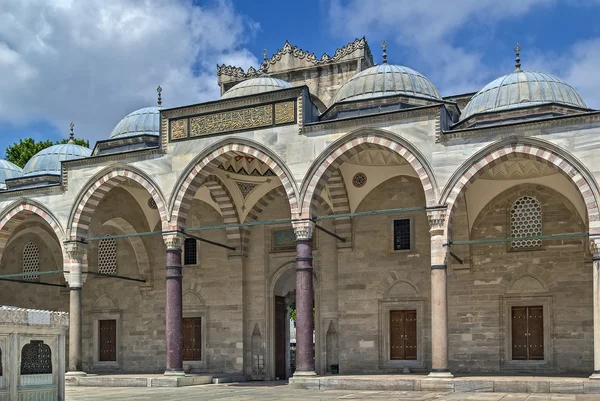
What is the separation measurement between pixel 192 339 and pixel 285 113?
6.87m

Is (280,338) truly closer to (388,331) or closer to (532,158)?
(388,331)

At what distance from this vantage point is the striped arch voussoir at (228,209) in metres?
18.7

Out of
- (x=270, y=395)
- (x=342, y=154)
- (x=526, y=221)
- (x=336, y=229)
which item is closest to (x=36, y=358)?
(x=270, y=395)

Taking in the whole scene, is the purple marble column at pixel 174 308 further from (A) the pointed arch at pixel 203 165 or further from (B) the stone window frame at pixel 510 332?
(B) the stone window frame at pixel 510 332

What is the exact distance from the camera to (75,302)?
677 inches

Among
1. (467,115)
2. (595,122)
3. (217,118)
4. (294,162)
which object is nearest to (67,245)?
(217,118)

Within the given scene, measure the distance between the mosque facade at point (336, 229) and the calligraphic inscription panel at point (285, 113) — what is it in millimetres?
45

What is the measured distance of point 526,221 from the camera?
53.3 ft

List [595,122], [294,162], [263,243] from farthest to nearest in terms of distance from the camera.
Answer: [263,243]
[294,162]
[595,122]

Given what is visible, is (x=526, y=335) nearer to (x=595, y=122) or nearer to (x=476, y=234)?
(x=476, y=234)

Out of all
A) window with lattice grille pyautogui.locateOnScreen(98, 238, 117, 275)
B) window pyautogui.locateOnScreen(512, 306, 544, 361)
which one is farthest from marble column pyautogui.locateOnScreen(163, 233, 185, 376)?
window pyautogui.locateOnScreen(512, 306, 544, 361)

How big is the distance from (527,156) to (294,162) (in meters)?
4.43

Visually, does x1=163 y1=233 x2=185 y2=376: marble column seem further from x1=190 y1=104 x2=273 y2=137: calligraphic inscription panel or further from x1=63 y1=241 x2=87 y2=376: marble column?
x1=63 y1=241 x2=87 y2=376: marble column

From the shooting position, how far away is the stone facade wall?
15.5m
